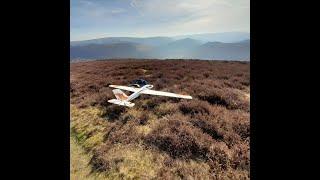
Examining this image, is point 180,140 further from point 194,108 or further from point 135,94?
point 135,94

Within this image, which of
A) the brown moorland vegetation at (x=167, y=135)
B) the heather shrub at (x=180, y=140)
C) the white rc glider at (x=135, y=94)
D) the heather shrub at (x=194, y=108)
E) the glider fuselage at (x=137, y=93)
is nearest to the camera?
the brown moorland vegetation at (x=167, y=135)

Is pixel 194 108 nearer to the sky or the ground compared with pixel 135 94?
nearer to the ground

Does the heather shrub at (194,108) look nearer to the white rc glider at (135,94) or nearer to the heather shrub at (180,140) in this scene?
the white rc glider at (135,94)

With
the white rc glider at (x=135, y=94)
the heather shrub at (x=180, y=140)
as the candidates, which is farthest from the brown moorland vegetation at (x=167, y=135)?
the white rc glider at (x=135, y=94)

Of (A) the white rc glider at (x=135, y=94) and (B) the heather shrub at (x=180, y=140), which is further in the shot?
(A) the white rc glider at (x=135, y=94)

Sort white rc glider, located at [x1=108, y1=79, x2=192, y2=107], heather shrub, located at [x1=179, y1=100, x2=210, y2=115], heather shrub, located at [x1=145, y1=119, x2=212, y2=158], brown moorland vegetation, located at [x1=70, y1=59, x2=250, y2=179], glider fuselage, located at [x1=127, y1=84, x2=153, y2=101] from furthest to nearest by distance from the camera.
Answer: glider fuselage, located at [x1=127, y1=84, x2=153, y2=101] < white rc glider, located at [x1=108, y1=79, x2=192, y2=107] < heather shrub, located at [x1=179, y1=100, x2=210, y2=115] < heather shrub, located at [x1=145, y1=119, x2=212, y2=158] < brown moorland vegetation, located at [x1=70, y1=59, x2=250, y2=179]

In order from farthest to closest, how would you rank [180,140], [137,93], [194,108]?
[137,93] < [194,108] < [180,140]

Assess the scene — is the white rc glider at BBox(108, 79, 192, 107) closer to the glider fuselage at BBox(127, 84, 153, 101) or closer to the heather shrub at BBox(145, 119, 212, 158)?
the glider fuselage at BBox(127, 84, 153, 101)

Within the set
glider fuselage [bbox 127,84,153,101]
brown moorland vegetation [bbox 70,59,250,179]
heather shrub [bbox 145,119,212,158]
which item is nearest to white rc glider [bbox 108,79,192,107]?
→ glider fuselage [bbox 127,84,153,101]

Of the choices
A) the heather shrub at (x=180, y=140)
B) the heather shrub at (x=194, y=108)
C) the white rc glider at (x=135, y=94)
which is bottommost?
the heather shrub at (x=180, y=140)

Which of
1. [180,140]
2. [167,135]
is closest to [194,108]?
[167,135]

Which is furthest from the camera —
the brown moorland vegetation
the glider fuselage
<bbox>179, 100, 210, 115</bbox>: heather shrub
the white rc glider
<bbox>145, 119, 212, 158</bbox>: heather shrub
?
the glider fuselage
